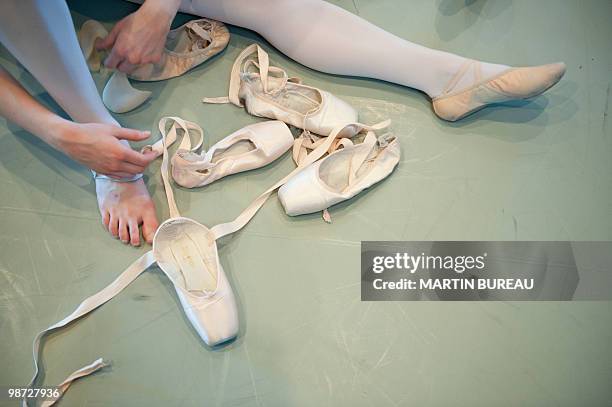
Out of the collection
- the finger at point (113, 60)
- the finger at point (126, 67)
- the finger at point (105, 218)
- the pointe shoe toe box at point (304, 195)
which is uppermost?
the finger at point (113, 60)

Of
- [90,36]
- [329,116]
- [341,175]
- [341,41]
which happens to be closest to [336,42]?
[341,41]

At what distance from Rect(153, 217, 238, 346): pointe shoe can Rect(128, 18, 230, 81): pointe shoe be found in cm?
36

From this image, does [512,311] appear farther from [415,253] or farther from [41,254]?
[41,254]

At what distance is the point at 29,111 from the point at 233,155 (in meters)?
0.39

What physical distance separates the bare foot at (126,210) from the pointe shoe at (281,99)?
26 cm

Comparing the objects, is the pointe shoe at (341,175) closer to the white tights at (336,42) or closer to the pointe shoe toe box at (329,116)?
the pointe shoe toe box at (329,116)

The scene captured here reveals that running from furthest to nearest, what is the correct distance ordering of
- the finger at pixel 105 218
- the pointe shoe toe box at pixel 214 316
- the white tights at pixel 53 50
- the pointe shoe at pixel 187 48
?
the pointe shoe at pixel 187 48 < the finger at pixel 105 218 < the pointe shoe toe box at pixel 214 316 < the white tights at pixel 53 50

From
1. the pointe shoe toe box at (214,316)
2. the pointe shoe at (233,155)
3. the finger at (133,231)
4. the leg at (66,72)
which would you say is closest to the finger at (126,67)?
the leg at (66,72)

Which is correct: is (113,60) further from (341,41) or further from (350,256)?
(350,256)

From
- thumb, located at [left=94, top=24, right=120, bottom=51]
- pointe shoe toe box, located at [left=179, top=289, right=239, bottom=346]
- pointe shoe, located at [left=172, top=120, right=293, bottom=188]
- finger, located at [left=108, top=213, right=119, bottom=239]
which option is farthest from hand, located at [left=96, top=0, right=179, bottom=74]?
pointe shoe toe box, located at [left=179, top=289, right=239, bottom=346]

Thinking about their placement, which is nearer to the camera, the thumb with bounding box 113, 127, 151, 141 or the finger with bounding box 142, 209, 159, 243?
the thumb with bounding box 113, 127, 151, 141

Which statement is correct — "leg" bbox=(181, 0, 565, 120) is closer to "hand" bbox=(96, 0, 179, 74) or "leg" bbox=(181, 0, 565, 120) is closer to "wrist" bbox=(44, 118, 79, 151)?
"hand" bbox=(96, 0, 179, 74)

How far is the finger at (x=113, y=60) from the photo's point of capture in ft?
3.67

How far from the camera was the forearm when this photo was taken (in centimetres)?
94
